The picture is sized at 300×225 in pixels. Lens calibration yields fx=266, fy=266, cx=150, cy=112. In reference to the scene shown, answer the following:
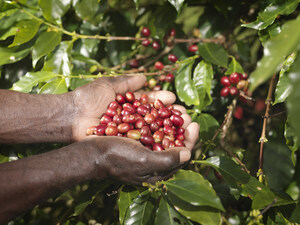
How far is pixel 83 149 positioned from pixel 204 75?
899 millimetres

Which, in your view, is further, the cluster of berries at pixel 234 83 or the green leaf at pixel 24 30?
the cluster of berries at pixel 234 83

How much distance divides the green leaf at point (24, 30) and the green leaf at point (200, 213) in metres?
1.30

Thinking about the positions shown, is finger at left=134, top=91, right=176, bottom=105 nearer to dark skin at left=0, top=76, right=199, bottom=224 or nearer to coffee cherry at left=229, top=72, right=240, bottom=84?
dark skin at left=0, top=76, right=199, bottom=224

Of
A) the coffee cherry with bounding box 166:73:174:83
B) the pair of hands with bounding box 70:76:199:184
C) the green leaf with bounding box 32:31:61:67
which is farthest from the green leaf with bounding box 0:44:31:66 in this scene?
the coffee cherry with bounding box 166:73:174:83

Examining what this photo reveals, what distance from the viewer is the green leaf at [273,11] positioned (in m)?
1.32

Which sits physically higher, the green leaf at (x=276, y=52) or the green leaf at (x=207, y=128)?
the green leaf at (x=276, y=52)

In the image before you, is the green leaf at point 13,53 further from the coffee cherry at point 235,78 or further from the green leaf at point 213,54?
the coffee cherry at point 235,78

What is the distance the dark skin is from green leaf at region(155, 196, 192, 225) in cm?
16

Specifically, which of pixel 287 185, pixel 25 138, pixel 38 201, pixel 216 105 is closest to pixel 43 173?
pixel 38 201

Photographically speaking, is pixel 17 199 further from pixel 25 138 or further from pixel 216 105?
pixel 216 105

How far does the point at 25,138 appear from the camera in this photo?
64.5 inches

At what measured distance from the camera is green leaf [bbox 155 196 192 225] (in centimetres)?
119

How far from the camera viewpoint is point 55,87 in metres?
1.64

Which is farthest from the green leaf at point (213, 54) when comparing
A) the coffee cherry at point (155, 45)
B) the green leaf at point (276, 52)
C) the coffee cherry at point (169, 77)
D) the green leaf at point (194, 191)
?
the green leaf at point (276, 52)
